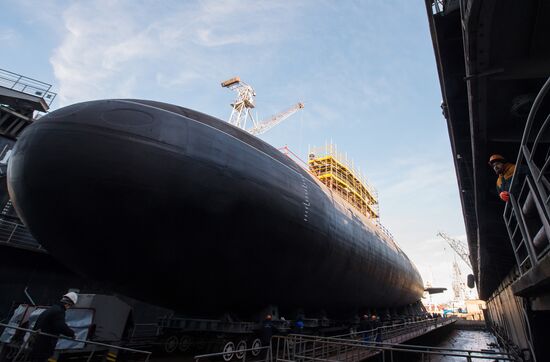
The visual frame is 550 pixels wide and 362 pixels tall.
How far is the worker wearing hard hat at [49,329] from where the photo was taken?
17.2 ft

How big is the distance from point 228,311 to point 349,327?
8497 mm

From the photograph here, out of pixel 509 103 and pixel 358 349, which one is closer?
pixel 509 103

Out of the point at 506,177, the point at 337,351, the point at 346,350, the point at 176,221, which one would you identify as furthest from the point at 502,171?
the point at 337,351

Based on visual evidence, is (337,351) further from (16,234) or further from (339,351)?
(16,234)

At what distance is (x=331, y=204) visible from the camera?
1222 centimetres

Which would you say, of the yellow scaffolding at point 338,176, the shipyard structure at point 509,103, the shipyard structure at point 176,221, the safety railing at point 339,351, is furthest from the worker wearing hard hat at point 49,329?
the yellow scaffolding at point 338,176

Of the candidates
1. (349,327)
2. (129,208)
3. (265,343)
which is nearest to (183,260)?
(129,208)

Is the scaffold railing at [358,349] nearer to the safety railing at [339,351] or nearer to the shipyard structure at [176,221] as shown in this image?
the safety railing at [339,351]

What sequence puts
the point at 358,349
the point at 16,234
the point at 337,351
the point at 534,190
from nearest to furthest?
1. the point at 534,190
2. the point at 337,351
3. the point at 358,349
4. the point at 16,234

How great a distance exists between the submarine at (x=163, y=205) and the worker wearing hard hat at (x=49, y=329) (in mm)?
1590

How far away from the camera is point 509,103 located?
545 cm

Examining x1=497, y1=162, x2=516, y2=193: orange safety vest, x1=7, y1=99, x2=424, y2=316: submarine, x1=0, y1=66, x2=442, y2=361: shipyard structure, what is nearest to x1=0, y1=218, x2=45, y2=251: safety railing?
x1=0, y1=66, x2=442, y2=361: shipyard structure

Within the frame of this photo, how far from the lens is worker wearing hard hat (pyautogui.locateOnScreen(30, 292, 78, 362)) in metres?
5.23

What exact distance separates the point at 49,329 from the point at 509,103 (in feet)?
29.1
